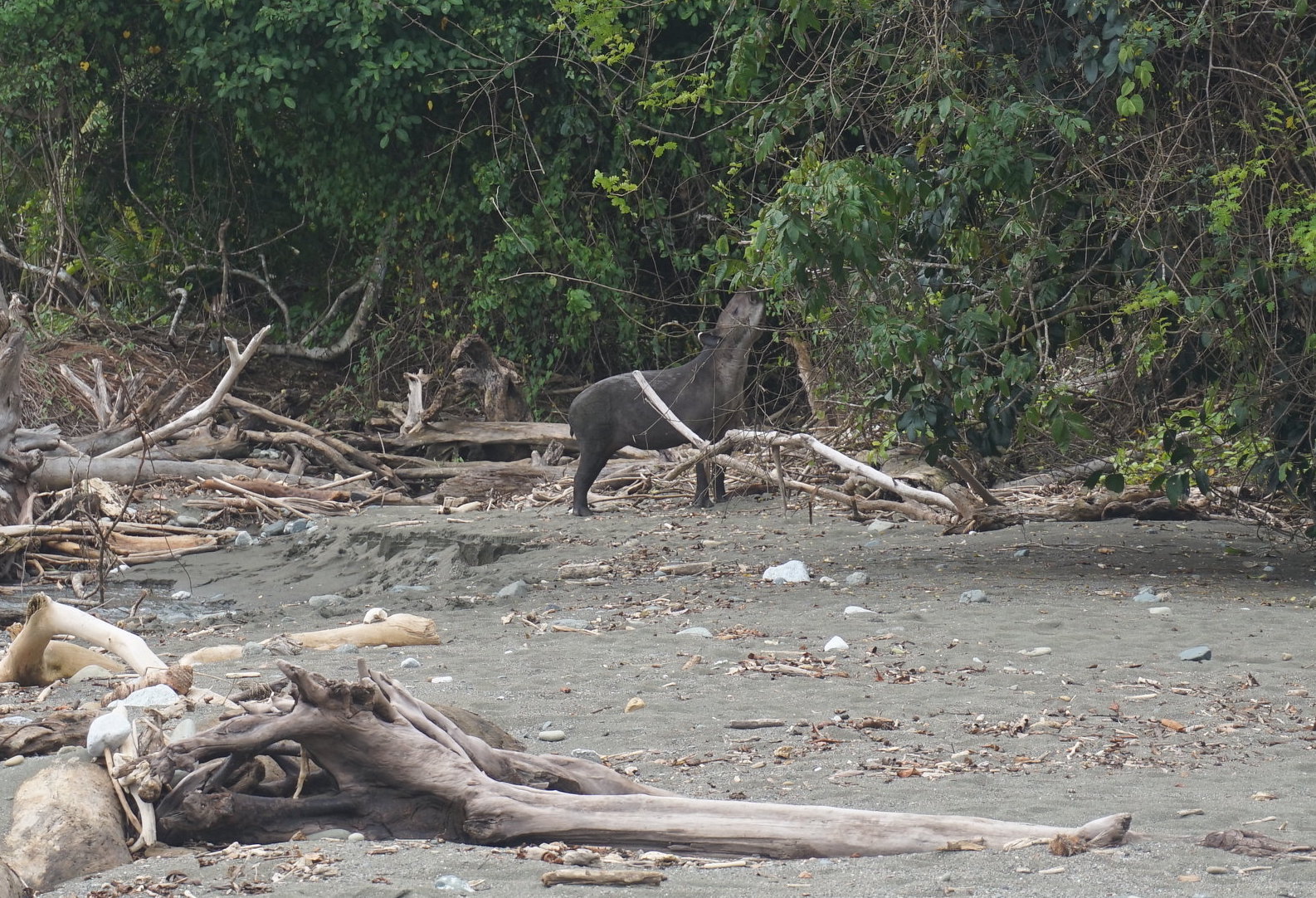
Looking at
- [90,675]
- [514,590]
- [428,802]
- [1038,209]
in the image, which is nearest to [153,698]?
[90,675]

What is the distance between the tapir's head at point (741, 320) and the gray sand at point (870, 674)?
129cm

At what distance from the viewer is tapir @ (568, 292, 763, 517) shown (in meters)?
9.78

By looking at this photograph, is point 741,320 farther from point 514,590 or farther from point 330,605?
point 330,605

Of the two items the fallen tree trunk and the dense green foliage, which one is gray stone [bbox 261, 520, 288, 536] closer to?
the fallen tree trunk

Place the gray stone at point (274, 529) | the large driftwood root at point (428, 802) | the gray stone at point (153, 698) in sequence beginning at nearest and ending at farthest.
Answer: the large driftwood root at point (428, 802)
the gray stone at point (153, 698)
the gray stone at point (274, 529)

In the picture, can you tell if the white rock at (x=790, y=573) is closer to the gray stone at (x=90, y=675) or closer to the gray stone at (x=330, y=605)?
the gray stone at (x=330, y=605)

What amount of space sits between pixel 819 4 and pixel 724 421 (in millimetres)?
3662

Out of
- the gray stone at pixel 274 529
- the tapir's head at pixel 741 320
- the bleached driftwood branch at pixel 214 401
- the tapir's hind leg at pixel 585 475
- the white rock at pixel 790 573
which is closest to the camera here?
the white rock at pixel 790 573

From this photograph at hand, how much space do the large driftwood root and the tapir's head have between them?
21.1ft

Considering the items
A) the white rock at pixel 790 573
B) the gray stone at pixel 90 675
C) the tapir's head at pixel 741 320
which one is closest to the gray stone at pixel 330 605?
the gray stone at pixel 90 675

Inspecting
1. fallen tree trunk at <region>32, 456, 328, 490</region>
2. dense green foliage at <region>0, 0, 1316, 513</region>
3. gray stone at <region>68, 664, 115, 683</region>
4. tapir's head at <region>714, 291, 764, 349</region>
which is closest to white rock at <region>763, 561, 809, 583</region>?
dense green foliage at <region>0, 0, 1316, 513</region>

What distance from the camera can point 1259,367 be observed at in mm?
6840

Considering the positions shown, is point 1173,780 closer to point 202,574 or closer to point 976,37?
point 976,37

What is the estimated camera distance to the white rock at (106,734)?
3.53 meters
